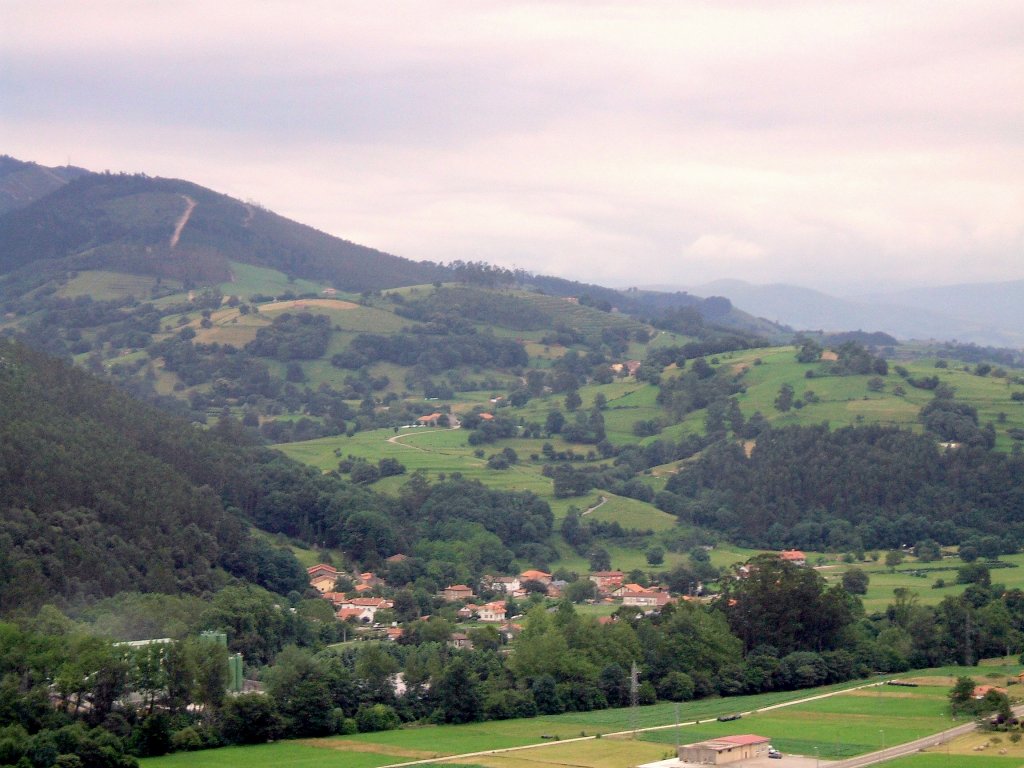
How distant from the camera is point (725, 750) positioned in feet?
149

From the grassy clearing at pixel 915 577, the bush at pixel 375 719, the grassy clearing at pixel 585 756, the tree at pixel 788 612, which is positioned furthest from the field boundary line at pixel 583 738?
the grassy clearing at pixel 915 577

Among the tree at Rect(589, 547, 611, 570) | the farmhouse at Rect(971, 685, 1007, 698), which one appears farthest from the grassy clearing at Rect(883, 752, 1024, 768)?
the tree at Rect(589, 547, 611, 570)

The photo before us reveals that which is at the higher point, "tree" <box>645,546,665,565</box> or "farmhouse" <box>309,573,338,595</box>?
"tree" <box>645,546,665,565</box>

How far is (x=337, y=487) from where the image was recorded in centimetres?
10069

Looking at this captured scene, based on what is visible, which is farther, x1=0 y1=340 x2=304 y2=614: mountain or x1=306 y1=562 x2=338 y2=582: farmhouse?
x1=306 y1=562 x2=338 y2=582: farmhouse

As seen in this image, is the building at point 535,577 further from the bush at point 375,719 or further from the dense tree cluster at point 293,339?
the dense tree cluster at point 293,339

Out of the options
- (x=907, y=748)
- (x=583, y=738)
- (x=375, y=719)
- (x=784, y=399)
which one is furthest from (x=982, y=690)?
(x=784, y=399)

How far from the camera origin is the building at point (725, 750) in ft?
149

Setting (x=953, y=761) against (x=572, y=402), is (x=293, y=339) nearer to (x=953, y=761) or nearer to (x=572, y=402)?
(x=572, y=402)

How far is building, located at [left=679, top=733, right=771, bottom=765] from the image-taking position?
45281 mm

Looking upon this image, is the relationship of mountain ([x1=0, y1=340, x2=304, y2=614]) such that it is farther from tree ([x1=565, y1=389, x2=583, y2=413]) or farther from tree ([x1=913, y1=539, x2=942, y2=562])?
tree ([x1=565, y1=389, x2=583, y2=413])

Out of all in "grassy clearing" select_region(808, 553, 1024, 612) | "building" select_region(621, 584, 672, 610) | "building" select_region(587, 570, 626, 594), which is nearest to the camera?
"grassy clearing" select_region(808, 553, 1024, 612)

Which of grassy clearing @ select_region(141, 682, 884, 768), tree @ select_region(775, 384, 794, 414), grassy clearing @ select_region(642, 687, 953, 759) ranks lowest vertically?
grassy clearing @ select_region(141, 682, 884, 768)

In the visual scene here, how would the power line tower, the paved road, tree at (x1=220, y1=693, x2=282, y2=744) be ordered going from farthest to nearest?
the power line tower → tree at (x1=220, y1=693, x2=282, y2=744) → the paved road
